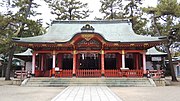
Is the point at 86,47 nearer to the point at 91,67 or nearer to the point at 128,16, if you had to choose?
the point at 91,67

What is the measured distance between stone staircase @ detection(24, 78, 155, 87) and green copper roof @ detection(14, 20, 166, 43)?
3527 mm

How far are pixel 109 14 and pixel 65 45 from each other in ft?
61.9

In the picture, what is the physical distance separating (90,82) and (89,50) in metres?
3.55

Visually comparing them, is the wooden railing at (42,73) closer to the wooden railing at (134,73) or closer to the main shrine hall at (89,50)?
the main shrine hall at (89,50)

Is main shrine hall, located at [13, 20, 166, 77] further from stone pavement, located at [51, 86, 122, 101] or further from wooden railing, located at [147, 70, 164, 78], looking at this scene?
stone pavement, located at [51, 86, 122, 101]

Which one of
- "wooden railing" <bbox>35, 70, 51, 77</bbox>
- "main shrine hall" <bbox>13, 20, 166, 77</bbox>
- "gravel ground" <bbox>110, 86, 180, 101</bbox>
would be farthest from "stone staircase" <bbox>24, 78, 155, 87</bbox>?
"gravel ground" <bbox>110, 86, 180, 101</bbox>

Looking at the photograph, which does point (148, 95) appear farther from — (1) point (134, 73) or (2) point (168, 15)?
(2) point (168, 15)

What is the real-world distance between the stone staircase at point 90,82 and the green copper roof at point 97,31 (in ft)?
11.6

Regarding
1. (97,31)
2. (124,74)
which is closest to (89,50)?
(97,31)

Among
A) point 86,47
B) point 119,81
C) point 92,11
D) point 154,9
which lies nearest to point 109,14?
point 92,11

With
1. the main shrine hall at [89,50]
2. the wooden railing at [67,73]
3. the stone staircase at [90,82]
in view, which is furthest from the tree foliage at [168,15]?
the wooden railing at [67,73]

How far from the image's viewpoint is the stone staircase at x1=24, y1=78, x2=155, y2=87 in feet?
45.9

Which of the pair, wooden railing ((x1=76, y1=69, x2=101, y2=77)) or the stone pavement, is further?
wooden railing ((x1=76, y1=69, x2=101, y2=77))

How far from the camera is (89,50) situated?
17000 mm
